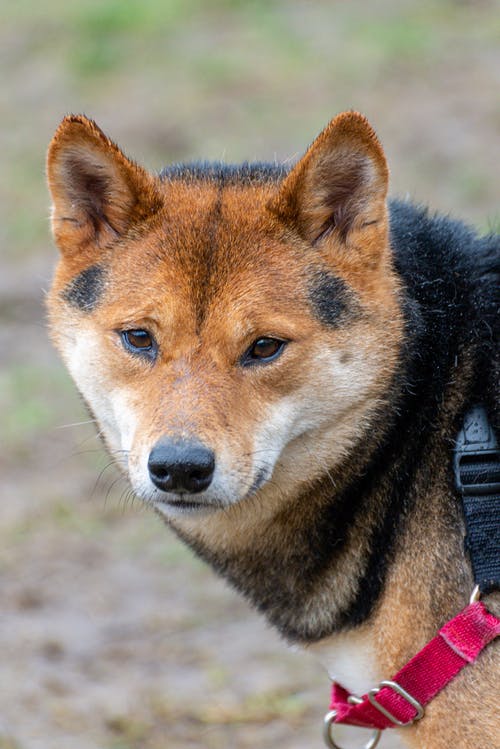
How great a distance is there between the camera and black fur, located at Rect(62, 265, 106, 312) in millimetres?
3426

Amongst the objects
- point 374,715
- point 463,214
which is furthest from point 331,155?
point 463,214

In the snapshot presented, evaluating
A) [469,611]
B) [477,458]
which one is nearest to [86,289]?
[477,458]

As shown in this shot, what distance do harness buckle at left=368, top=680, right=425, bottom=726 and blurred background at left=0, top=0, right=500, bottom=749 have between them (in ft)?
4.42

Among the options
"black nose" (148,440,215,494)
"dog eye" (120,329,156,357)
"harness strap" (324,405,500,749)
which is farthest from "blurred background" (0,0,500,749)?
"black nose" (148,440,215,494)

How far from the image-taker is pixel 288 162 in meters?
3.82

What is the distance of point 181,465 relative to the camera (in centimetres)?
294

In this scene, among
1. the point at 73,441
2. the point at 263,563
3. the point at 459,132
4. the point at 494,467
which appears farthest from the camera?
the point at 459,132

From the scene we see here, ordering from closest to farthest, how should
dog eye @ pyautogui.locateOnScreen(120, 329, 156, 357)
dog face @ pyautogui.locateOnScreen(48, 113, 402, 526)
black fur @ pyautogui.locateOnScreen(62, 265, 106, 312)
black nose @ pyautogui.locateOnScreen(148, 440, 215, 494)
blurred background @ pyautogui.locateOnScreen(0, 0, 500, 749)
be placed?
black nose @ pyautogui.locateOnScreen(148, 440, 215, 494) → dog face @ pyautogui.locateOnScreen(48, 113, 402, 526) → dog eye @ pyautogui.locateOnScreen(120, 329, 156, 357) → black fur @ pyautogui.locateOnScreen(62, 265, 106, 312) → blurred background @ pyautogui.locateOnScreen(0, 0, 500, 749)

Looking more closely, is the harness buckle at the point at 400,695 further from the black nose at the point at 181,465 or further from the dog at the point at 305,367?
the black nose at the point at 181,465

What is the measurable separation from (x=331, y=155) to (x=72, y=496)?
344cm

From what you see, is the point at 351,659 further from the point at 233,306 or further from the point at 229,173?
the point at 229,173

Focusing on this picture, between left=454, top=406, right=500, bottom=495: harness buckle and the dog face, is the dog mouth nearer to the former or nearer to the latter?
the dog face

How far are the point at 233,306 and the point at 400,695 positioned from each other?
3.94ft

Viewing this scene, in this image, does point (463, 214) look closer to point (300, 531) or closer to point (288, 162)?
point (288, 162)
